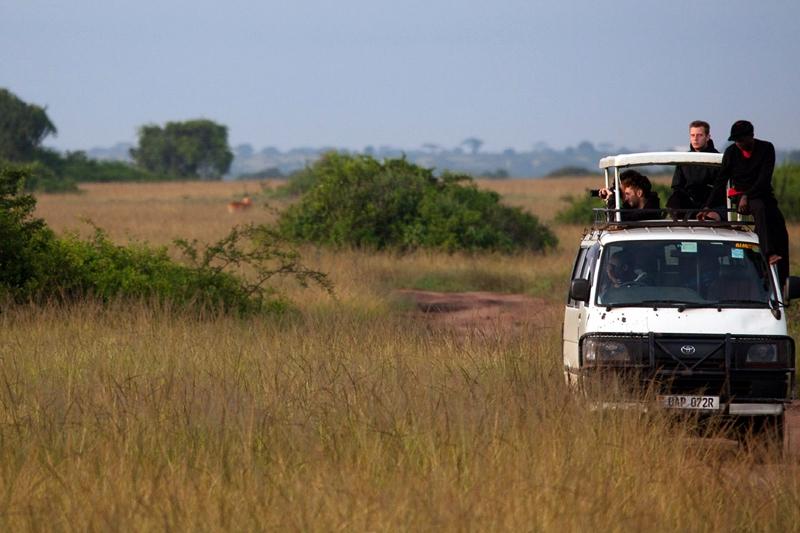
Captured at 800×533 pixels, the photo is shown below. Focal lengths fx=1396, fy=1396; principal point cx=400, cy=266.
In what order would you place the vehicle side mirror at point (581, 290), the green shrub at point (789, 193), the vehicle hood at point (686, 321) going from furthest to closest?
the green shrub at point (789, 193)
the vehicle side mirror at point (581, 290)
the vehicle hood at point (686, 321)

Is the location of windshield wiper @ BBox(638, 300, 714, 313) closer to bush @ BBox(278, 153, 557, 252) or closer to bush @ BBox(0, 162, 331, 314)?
bush @ BBox(0, 162, 331, 314)

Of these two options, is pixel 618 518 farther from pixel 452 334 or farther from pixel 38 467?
pixel 452 334

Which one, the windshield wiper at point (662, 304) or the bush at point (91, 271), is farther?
the bush at point (91, 271)

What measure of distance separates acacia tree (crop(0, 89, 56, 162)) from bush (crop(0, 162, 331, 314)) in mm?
76673

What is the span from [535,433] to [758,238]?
334 cm

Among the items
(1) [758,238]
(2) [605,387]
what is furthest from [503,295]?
(2) [605,387]

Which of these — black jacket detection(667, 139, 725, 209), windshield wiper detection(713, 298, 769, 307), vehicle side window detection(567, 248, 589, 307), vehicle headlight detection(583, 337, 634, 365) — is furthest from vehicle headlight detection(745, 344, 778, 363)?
black jacket detection(667, 139, 725, 209)

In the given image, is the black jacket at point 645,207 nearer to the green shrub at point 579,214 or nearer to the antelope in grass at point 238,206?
the green shrub at point 579,214

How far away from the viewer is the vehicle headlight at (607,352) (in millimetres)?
9172

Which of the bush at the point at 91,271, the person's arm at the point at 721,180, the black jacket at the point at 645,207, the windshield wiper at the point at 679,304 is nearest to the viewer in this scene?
the windshield wiper at the point at 679,304

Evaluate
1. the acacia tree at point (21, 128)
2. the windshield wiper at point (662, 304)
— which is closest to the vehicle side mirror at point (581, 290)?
the windshield wiper at point (662, 304)

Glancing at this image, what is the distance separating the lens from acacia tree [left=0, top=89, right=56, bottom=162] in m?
91.4

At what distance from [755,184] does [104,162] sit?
89.4m

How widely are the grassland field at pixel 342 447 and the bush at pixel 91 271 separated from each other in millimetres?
3151
